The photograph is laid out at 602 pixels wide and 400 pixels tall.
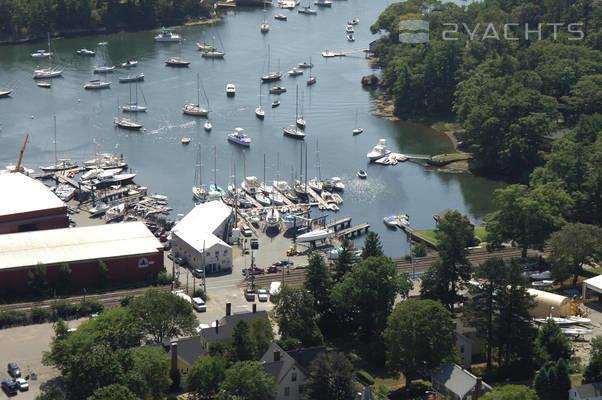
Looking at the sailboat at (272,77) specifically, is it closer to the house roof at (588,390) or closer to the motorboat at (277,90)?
the motorboat at (277,90)

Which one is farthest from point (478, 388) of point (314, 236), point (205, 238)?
point (314, 236)

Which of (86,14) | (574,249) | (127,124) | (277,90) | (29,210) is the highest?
(86,14)

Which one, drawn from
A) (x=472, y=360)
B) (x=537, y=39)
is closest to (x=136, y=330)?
(x=472, y=360)

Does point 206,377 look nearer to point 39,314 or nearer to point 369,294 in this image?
point 369,294

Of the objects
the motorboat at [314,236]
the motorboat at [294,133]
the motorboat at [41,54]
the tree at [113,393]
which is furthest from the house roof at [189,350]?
the motorboat at [41,54]

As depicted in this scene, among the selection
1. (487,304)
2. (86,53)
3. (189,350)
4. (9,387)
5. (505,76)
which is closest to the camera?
(9,387)

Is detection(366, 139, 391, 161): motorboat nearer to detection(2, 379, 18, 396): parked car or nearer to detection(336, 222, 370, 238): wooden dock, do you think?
detection(336, 222, 370, 238): wooden dock

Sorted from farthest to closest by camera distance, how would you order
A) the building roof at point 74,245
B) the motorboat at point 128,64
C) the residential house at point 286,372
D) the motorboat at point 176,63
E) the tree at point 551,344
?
1. the motorboat at point 176,63
2. the motorboat at point 128,64
3. the building roof at point 74,245
4. the tree at point 551,344
5. the residential house at point 286,372

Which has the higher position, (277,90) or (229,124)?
(277,90)
